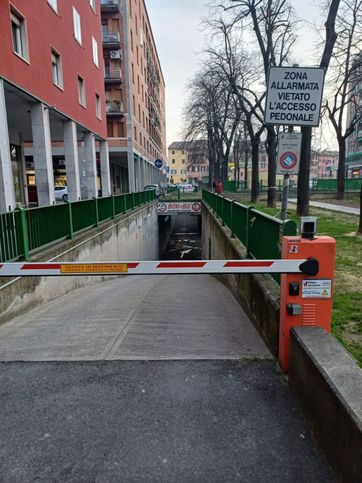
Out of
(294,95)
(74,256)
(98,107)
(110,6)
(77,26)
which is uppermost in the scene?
(110,6)

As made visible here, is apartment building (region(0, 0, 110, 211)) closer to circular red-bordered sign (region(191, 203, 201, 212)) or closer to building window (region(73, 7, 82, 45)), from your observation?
building window (region(73, 7, 82, 45))

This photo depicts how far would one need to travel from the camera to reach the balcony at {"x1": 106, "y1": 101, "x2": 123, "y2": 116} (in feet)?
109

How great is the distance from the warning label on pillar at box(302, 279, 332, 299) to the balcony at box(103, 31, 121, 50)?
35.9m

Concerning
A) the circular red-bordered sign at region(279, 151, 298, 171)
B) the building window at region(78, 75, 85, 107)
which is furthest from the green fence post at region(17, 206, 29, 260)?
the building window at region(78, 75, 85, 107)

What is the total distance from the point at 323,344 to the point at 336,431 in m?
0.73

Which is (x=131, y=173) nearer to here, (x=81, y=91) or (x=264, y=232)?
(x=81, y=91)

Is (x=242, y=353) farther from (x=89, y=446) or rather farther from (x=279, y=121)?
(x=279, y=121)

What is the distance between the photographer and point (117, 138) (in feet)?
108

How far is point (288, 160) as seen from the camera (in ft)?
16.4

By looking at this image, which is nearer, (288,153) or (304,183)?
(288,153)

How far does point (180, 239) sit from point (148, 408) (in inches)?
1443

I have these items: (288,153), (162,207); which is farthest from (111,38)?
(288,153)

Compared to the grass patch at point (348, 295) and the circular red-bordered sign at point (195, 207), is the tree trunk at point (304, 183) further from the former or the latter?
the circular red-bordered sign at point (195, 207)

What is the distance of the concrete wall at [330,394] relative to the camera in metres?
1.92
